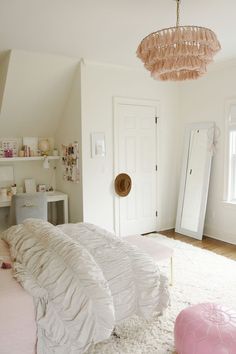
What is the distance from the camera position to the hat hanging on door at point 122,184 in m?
4.35

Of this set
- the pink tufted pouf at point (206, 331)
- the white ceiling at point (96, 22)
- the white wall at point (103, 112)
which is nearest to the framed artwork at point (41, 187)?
the white wall at point (103, 112)

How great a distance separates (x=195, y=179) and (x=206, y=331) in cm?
305

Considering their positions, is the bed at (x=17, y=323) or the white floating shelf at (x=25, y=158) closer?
the bed at (x=17, y=323)

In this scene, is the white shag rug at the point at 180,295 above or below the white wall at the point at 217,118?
below

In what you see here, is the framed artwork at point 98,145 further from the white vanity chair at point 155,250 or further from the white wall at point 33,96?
the white vanity chair at point 155,250

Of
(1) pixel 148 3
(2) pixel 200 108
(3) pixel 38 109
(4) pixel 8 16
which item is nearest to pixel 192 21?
(1) pixel 148 3

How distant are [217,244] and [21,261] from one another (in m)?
2.98

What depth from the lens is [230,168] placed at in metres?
4.26

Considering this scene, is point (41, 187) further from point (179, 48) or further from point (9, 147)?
point (179, 48)

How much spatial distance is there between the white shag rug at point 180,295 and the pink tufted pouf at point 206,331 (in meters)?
0.30

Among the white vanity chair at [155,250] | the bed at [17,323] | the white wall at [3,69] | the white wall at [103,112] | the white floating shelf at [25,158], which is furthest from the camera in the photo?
the white floating shelf at [25,158]

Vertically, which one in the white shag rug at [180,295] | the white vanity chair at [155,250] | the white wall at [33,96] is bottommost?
the white shag rug at [180,295]

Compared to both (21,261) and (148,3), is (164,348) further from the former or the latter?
(148,3)

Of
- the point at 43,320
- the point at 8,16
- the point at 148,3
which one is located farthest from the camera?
the point at 8,16
